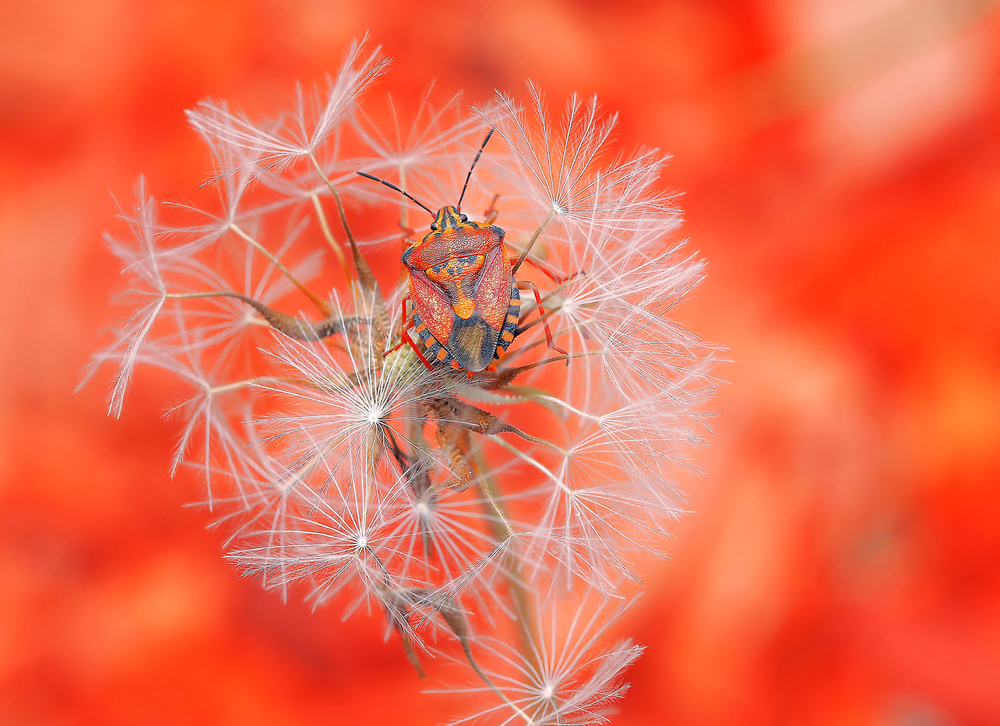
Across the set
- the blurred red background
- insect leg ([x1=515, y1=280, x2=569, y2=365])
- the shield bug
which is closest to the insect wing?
the shield bug

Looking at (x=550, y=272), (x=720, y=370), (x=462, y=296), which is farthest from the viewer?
(x=720, y=370)

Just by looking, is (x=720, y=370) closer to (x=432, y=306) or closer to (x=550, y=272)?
(x=550, y=272)

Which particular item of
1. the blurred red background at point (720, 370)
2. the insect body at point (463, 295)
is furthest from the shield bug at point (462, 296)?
the blurred red background at point (720, 370)

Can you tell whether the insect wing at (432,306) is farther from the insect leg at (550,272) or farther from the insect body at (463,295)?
the insect leg at (550,272)

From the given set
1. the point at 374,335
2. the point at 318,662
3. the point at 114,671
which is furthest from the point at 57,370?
the point at 374,335

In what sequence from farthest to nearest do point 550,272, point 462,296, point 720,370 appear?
point 720,370 → point 550,272 → point 462,296

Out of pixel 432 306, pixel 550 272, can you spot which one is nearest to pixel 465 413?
pixel 432 306

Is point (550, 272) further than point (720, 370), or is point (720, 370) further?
point (720, 370)
